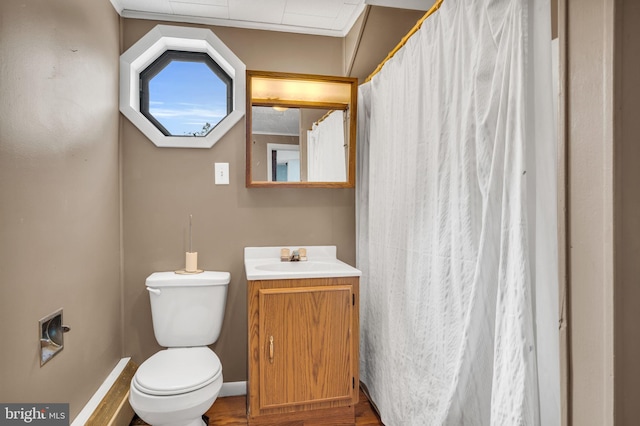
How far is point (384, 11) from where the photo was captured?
215 centimetres

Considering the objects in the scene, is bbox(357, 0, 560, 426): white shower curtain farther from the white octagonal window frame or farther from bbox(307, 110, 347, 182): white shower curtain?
the white octagonal window frame

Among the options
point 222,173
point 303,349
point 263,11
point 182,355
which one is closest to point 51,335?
point 182,355

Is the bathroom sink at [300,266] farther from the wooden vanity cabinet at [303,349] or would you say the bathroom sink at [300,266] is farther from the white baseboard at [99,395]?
the white baseboard at [99,395]

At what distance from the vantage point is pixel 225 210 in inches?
88.6

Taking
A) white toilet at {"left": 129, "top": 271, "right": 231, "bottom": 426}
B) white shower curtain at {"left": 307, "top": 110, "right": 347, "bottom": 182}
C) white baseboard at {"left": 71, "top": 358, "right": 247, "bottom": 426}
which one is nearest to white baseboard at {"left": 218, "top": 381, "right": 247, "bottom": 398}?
white baseboard at {"left": 71, "top": 358, "right": 247, "bottom": 426}

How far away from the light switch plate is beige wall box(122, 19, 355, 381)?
0.03 m

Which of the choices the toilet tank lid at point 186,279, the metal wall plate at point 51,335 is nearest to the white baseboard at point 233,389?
the toilet tank lid at point 186,279

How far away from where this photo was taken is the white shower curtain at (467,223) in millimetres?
988

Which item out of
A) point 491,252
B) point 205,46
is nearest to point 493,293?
point 491,252

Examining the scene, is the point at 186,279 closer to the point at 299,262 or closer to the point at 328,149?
the point at 299,262

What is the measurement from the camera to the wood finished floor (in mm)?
1936
